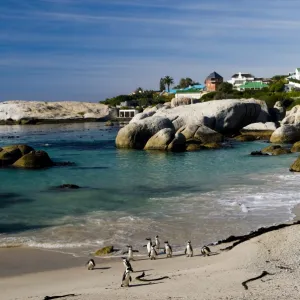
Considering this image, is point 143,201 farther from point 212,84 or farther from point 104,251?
point 212,84

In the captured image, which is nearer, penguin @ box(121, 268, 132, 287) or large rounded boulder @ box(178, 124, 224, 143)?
penguin @ box(121, 268, 132, 287)

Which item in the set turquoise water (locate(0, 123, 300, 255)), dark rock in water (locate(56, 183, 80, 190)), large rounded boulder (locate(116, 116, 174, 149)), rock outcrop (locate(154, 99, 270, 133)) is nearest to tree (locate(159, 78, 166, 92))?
rock outcrop (locate(154, 99, 270, 133))

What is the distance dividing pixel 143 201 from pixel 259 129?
34147 millimetres

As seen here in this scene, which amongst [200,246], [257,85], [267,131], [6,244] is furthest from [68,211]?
[257,85]

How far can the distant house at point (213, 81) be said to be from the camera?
126 meters

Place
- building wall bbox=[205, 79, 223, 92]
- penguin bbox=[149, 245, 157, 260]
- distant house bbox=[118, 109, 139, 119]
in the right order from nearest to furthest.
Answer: penguin bbox=[149, 245, 157, 260], distant house bbox=[118, 109, 139, 119], building wall bbox=[205, 79, 223, 92]

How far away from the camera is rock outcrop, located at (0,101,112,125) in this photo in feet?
A: 358

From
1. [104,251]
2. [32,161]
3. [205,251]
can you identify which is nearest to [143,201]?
[104,251]

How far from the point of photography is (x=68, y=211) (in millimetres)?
20391

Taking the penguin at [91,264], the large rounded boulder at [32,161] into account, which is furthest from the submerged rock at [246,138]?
the penguin at [91,264]

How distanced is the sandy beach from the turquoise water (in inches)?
58.6

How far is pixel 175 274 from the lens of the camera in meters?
12.1

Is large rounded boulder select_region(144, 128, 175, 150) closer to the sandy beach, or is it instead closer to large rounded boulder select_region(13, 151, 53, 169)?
large rounded boulder select_region(13, 151, 53, 169)

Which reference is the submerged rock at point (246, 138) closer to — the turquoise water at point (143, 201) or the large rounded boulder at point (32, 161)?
the turquoise water at point (143, 201)
